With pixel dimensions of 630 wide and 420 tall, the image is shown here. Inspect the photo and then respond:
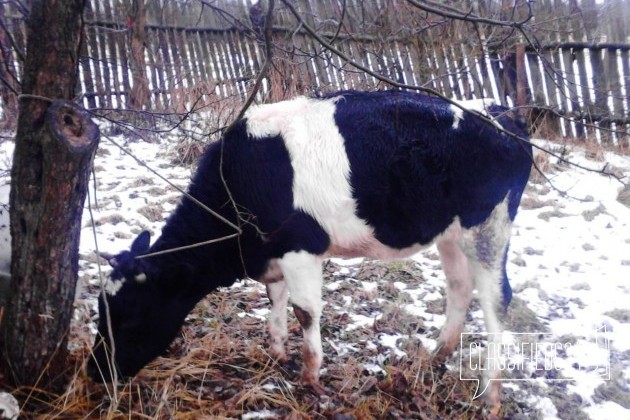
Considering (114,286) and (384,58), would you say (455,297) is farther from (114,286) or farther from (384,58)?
(384,58)

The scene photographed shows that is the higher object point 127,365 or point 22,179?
point 22,179

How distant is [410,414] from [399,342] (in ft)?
2.74

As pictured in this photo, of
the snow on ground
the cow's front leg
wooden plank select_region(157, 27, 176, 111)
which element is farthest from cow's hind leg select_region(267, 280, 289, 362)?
wooden plank select_region(157, 27, 176, 111)

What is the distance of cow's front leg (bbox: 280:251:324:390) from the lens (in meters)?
3.30

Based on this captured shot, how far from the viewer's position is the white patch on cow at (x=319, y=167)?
10.8ft

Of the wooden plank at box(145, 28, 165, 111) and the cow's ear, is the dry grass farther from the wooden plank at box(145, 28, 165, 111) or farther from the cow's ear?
the wooden plank at box(145, 28, 165, 111)

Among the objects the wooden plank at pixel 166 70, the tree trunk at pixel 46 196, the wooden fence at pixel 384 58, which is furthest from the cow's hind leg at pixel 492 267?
the wooden plank at pixel 166 70

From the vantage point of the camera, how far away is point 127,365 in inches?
119

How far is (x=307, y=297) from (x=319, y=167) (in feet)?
2.56

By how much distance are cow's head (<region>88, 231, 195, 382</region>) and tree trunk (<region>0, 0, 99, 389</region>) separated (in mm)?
337

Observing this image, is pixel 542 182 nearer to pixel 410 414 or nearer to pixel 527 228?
pixel 527 228

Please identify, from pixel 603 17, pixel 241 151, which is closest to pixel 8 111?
pixel 241 151

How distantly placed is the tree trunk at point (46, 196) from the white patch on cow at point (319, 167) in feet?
4.06

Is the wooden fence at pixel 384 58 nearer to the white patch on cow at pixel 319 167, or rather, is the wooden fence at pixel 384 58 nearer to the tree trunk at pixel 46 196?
the white patch on cow at pixel 319 167
